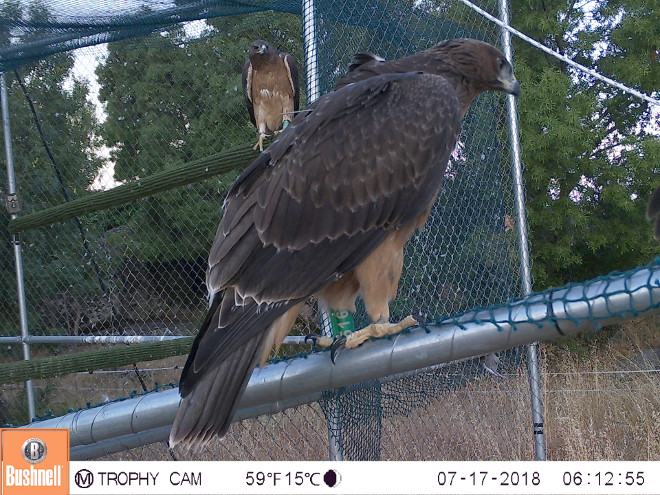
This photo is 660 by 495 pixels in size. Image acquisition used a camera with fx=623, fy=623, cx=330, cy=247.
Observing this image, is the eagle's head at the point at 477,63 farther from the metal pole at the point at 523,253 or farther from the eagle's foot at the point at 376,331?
the eagle's foot at the point at 376,331

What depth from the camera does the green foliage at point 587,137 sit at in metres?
10.6

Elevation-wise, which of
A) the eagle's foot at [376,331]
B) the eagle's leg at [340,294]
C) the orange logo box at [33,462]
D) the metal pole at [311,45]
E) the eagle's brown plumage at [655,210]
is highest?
the metal pole at [311,45]

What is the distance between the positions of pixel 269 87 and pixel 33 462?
13.5 ft

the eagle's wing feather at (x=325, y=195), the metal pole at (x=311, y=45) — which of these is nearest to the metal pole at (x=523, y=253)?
the metal pole at (x=311, y=45)

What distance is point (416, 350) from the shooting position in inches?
66.2

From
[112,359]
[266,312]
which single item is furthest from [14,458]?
[112,359]

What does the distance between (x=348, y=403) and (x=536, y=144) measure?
8.35 m

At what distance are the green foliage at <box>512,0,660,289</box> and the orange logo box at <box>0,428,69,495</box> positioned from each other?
9722mm

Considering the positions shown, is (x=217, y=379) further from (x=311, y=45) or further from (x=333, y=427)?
(x=311, y=45)

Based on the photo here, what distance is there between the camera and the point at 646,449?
5.23m

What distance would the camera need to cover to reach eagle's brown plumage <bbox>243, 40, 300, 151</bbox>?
523 cm

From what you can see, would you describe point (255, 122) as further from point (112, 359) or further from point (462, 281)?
point (112, 359)

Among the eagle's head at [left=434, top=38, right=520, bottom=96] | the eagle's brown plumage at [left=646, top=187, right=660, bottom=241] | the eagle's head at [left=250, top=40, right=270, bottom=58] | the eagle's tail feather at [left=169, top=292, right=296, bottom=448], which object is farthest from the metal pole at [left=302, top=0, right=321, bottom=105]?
the eagle's head at [left=250, top=40, right=270, bottom=58]

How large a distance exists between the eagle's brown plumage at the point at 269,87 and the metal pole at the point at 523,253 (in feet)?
6.13
